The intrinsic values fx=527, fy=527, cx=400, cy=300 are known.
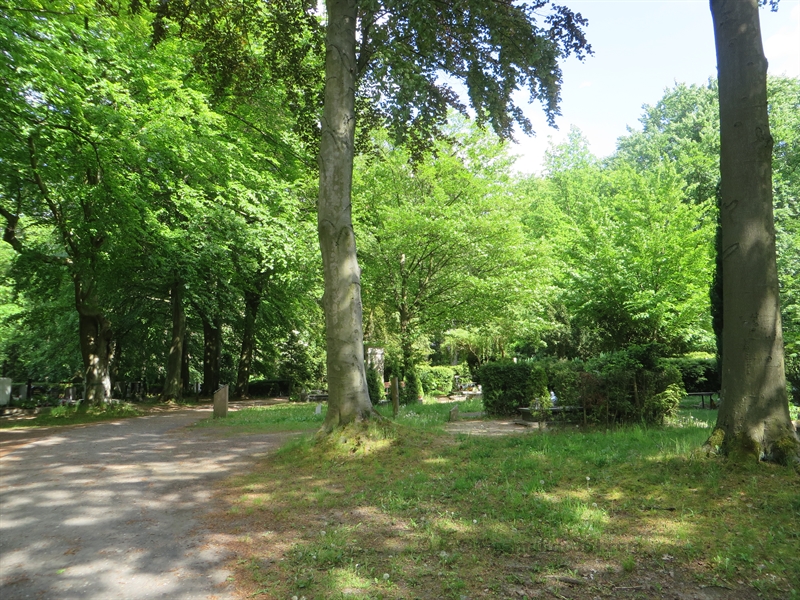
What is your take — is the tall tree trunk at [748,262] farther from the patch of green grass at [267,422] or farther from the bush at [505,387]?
the patch of green grass at [267,422]

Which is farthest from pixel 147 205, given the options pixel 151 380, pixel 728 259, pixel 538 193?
pixel 538 193

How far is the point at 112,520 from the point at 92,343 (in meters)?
15.2

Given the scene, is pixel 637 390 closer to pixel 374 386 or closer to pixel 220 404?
pixel 374 386

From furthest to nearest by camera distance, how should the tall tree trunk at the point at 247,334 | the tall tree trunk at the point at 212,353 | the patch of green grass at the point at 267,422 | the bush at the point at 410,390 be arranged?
the tall tree trunk at the point at 212,353 < the tall tree trunk at the point at 247,334 < the bush at the point at 410,390 < the patch of green grass at the point at 267,422

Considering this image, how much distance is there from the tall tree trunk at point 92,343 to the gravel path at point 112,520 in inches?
313

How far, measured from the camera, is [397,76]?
10.1m

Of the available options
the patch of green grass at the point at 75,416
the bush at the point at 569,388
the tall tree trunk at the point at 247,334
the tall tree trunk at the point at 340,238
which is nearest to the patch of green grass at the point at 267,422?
the patch of green grass at the point at 75,416

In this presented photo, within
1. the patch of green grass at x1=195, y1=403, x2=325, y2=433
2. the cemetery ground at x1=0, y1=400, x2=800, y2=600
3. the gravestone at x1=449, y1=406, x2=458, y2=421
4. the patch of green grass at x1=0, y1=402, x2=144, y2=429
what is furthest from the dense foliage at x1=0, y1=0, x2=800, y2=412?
the patch of green grass at x1=195, y1=403, x2=325, y2=433

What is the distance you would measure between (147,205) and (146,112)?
2.69 m

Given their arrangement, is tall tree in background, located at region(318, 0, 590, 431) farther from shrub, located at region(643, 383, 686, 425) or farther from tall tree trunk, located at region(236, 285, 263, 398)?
tall tree trunk, located at region(236, 285, 263, 398)

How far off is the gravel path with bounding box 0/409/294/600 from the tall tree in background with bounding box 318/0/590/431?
2.77 m

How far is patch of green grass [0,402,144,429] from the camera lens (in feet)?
51.9

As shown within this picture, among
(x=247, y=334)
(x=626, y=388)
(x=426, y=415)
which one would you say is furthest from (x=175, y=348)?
(x=626, y=388)

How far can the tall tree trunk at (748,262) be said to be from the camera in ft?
19.4
